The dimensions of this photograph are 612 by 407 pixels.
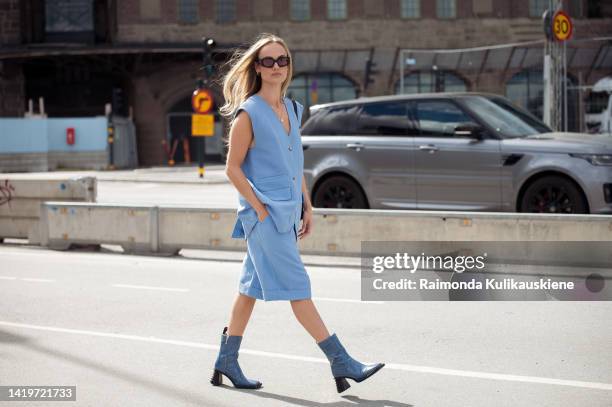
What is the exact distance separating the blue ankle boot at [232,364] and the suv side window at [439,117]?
24.6ft

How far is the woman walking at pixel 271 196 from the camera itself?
5.54 metres

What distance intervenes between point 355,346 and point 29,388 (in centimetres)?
215

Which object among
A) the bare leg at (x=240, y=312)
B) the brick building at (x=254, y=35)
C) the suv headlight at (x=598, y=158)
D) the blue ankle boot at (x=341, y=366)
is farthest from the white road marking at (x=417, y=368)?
the brick building at (x=254, y=35)

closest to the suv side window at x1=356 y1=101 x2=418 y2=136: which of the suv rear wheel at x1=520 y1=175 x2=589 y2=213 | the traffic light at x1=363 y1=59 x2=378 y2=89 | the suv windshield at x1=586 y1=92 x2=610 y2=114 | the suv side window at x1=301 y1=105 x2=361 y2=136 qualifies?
the suv side window at x1=301 y1=105 x2=361 y2=136

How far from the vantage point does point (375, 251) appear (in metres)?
11.4

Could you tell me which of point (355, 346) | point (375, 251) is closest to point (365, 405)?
point (355, 346)

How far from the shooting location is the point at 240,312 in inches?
227

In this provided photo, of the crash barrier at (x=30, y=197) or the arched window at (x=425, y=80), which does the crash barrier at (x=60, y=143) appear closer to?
the arched window at (x=425, y=80)

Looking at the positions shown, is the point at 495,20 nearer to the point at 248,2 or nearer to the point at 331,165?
the point at 248,2

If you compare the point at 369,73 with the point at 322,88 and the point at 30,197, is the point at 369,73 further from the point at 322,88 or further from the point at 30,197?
the point at 30,197

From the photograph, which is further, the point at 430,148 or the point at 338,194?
the point at 338,194

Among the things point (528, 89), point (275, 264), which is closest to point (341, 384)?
point (275, 264)

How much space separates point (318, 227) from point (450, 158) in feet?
6.43

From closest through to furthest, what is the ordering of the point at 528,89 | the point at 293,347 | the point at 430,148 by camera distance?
1. the point at 293,347
2. the point at 430,148
3. the point at 528,89
